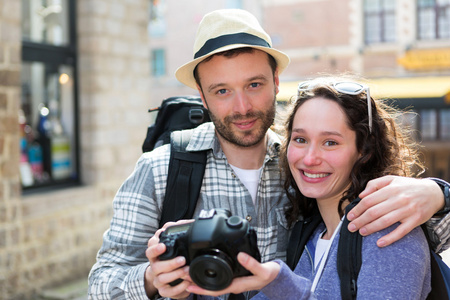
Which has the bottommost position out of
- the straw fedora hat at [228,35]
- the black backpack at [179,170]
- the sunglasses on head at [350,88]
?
the black backpack at [179,170]

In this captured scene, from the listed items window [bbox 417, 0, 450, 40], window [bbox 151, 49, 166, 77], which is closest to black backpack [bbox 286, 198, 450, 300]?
window [bbox 417, 0, 450, 40]

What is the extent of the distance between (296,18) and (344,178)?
62.4ft

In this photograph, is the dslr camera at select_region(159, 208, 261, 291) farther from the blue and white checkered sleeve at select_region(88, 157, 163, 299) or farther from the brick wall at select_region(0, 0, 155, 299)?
the brick wall at select_region(0, 0, 155, 299)

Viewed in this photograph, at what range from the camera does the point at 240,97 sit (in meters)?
2.17

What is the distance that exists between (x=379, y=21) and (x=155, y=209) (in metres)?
18.0

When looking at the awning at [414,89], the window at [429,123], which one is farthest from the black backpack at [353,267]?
the window at [429,123]

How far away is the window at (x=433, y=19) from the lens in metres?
17.1

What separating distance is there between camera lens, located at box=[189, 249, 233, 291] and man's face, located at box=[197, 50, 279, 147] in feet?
2.62

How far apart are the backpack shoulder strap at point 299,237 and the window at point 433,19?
55.4ft

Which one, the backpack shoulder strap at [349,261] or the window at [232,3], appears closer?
the backpack shoulder strap at [349,261]

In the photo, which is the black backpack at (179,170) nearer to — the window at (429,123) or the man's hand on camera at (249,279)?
the man's hand on camera at (249,279)

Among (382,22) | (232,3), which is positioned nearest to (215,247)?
(382,22)

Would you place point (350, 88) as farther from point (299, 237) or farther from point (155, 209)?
point (155, 209)

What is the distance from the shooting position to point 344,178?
1.96 m
